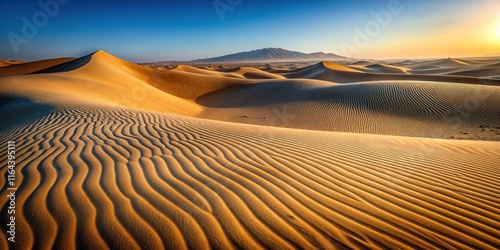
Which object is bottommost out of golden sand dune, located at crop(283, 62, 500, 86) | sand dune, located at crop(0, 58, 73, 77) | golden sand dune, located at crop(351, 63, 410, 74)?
sand dune, located at crop(0, 58, 73, 77)

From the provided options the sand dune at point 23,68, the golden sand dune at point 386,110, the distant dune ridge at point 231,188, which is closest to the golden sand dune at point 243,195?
the distant dune ridge at point 231,188

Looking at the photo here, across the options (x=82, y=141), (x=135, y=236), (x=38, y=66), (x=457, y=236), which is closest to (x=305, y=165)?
(x=457, y=236)

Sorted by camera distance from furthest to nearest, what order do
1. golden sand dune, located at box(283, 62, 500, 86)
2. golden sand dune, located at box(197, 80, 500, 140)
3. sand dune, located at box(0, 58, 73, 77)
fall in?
1. sand dune, located at box(0, 58, 73, 77)
2. golden sand dune, located at box(283, 62, 500, 86)
3. golden sand dune, located at box(197, 80, 500, 140)

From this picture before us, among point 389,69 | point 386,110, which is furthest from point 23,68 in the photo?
point 389,69

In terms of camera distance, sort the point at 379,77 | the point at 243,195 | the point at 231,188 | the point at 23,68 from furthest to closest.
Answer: the point at 379,77 → the point at 23,68 → the point at 231,188 → the point at 243,195

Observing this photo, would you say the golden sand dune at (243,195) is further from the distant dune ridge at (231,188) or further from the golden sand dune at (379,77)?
the golden sand dune at (379,77)

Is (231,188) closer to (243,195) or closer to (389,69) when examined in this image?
(243,195)

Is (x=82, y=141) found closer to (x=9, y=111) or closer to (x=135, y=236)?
(x=135, y=236)

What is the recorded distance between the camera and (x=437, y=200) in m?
2.70

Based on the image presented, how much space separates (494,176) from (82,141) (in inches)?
257

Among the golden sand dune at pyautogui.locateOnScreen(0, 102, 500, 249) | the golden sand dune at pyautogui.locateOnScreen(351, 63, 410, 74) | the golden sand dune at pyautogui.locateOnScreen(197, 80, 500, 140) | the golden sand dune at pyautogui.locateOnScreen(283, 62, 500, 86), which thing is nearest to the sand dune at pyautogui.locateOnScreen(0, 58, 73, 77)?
the golden sand dune at pyautogui.locateOnScreen(197, 80, 500, 140)

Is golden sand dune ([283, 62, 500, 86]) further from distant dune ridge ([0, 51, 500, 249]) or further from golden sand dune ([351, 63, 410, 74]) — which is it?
distant dune ridge ([0, 51, 500, 249])

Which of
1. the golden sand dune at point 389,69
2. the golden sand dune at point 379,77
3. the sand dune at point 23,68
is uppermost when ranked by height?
the golden sand dune at point 389,69

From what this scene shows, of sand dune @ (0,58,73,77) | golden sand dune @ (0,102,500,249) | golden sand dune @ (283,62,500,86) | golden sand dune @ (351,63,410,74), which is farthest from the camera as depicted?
golden sand dune @ (351,63,410,74)
